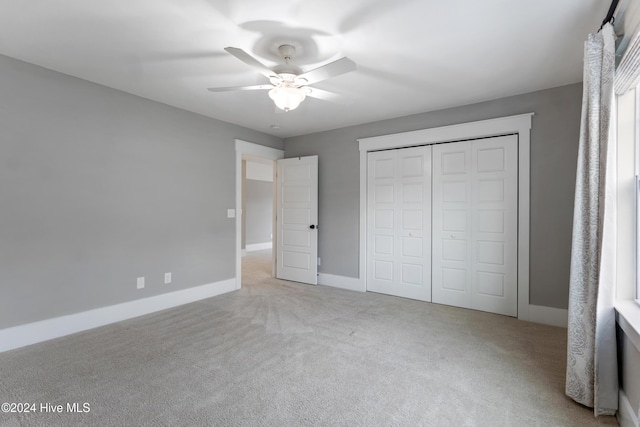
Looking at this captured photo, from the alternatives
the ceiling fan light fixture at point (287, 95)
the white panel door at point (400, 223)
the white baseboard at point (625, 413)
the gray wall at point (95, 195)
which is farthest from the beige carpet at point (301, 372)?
the ceiling fan light fixture at point (287, 95)

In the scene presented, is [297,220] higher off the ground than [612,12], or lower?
lower

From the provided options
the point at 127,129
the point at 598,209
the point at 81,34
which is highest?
the point at 81,34

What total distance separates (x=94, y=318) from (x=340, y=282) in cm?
315

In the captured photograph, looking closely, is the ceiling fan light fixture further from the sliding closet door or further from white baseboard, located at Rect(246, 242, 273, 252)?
white baseboard, located at Rect(246, 242, 273, 252)

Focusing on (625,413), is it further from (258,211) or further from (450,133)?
(258,211)

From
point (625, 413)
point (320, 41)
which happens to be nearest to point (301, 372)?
point (625, 413)

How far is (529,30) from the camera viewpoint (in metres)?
2.23

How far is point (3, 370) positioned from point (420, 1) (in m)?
3.95

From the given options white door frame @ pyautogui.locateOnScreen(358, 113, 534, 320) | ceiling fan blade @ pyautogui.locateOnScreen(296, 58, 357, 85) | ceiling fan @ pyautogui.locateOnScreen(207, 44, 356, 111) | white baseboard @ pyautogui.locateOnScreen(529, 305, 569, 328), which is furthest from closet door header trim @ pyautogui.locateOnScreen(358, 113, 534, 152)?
ceiling fan blade @ pyautogui.locateOnScreen(296, 58, 357, 85)

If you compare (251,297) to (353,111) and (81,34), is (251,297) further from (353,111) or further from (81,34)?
(81,34)

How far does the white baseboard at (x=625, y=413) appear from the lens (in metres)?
1.59

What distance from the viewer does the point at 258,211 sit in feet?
30.7

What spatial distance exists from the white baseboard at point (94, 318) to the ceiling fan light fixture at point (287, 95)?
9.22 ft

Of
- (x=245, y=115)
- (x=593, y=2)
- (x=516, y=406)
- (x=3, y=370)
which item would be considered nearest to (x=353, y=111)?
(x=245, y=115)
